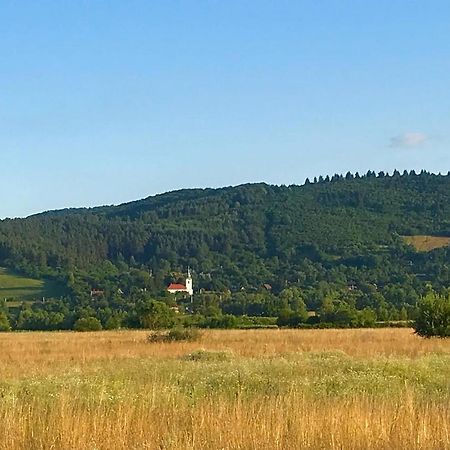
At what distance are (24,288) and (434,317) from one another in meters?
102

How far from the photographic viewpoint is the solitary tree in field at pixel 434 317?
4072cm

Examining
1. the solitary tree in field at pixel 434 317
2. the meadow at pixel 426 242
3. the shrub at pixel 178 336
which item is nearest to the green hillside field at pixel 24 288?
the meadow at pixel 426 242

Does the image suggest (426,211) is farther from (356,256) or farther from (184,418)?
(184,418)

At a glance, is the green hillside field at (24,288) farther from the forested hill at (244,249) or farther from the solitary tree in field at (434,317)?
the solitary tree in field at (434,317)

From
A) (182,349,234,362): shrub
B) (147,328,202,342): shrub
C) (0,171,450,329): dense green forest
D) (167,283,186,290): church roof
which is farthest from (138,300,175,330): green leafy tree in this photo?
(167,283,186,290): church roof

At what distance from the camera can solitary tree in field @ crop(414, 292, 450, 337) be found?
40719 mm

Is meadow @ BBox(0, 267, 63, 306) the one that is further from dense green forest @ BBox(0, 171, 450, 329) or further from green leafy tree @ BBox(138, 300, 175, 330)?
green leafy tree @ BBox(138, 300, 175, 330)

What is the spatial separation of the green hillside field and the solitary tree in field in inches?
3547

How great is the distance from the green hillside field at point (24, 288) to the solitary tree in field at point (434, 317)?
90097 millimetres

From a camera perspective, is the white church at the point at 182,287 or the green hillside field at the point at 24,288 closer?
the green hillside field at the point at 24,288

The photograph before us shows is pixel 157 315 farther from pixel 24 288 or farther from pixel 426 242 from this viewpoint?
A: pixel 426 242

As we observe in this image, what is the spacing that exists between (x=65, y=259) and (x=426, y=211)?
86.5m

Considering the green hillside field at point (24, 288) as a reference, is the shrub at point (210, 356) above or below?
below

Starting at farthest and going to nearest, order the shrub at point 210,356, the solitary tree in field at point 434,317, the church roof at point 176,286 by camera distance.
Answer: the church roof at point 176,286
the solitary tree in field at point 434,317
the shrub at point 210,356
